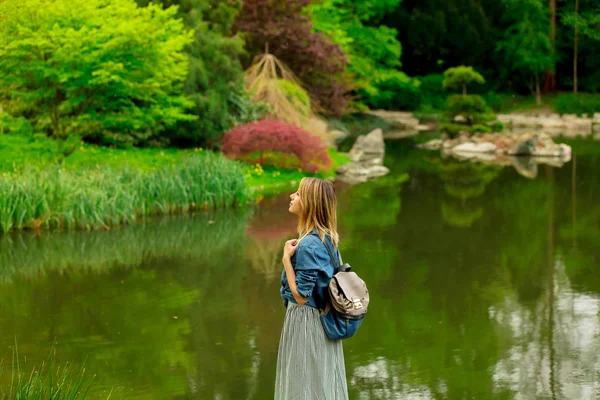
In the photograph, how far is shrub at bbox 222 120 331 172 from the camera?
67.8 feet

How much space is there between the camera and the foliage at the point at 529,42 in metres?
44.2

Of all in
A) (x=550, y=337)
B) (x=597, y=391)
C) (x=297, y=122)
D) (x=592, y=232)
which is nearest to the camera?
(x=597, y=391)

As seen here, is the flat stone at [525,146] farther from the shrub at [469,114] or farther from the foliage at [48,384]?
the foliage at [48,384]

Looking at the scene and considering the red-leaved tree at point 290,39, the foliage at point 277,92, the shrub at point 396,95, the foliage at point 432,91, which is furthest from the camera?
the foliage at point 432,91

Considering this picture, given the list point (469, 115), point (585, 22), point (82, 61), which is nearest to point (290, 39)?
point (469, 115)

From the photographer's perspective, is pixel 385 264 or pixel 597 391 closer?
pixel 597 391

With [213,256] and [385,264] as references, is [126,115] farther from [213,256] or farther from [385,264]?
[385,264]

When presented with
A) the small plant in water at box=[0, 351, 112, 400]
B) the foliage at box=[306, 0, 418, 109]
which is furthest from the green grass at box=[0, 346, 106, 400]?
the foliage at box=[306, 0, 418, 109]

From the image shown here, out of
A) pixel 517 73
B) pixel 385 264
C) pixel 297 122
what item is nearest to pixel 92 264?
pixel 385 264

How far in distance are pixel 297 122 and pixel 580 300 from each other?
15.7m

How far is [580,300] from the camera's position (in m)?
9.80

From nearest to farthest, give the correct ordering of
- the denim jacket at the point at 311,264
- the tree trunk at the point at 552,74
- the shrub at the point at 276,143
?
the denim jacket at the point at 311,264 → the shrub at the point at 276,143 → the tree trunk at the point at 552,74

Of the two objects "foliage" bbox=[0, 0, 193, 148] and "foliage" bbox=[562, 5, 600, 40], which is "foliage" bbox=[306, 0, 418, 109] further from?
"foliage" bbox=[0, 0, 193, 148]

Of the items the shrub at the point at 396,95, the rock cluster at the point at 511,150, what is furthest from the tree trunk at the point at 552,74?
the rock cluster at the point at 511,150
